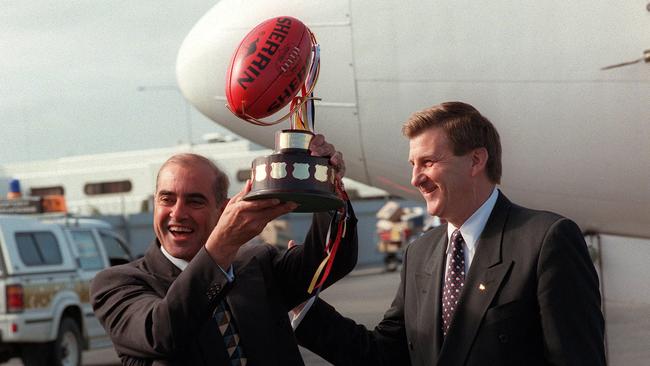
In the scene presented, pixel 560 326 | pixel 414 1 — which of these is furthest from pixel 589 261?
pixel 414 1

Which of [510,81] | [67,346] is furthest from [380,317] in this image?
[510,81]

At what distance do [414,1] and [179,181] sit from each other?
3.92m

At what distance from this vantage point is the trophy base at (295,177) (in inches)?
113

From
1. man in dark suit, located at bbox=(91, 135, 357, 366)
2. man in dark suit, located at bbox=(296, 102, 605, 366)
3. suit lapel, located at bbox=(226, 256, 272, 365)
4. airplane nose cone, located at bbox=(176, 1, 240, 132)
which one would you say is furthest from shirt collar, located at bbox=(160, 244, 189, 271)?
airplane nose cone, located at bbox=(176, 1, 240, 132)

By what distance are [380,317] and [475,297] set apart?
1471 cm

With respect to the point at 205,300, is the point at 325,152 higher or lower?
higher

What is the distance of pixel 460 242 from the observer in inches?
126

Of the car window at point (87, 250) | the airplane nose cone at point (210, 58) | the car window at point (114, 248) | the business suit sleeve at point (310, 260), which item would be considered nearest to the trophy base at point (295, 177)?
the business suit sleeve at point (310, 260)

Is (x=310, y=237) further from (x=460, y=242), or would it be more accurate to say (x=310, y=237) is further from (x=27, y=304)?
(x=27, y=304)

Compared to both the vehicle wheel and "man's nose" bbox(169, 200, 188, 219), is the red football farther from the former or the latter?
the vehicle wheel

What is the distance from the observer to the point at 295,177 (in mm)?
2914

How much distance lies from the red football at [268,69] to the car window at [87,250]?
379 inches

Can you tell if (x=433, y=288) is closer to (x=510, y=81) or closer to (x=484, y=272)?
(x=484, y=272)

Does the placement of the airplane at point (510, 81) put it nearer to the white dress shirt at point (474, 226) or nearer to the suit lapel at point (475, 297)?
the white dress shirt at point (474, 226)
